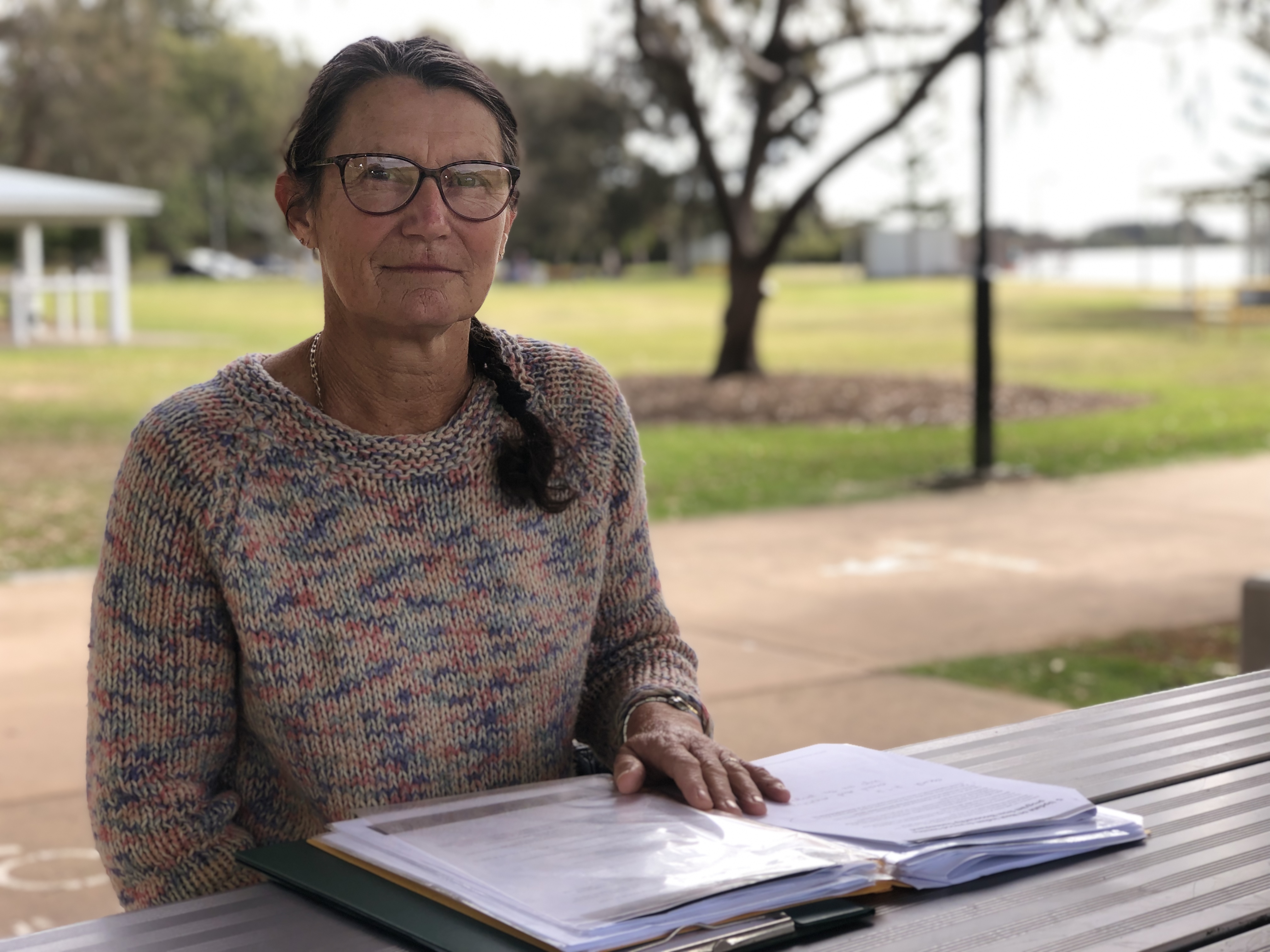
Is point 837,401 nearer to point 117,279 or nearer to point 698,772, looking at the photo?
point 698,772

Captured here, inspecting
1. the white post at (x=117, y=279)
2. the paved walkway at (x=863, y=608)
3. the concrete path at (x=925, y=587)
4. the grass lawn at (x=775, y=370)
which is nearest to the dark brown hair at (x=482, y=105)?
the paved walkway at (x=863, y=608)

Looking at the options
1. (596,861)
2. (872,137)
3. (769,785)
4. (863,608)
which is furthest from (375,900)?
(872,137)

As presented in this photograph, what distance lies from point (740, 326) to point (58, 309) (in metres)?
17.9

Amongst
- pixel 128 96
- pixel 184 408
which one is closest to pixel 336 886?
pixel 184 408

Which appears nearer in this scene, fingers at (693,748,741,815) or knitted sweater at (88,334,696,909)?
fingers at (693,748,741,815)

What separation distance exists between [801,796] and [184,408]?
92cm

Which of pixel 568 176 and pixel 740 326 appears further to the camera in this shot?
pixel 568 176

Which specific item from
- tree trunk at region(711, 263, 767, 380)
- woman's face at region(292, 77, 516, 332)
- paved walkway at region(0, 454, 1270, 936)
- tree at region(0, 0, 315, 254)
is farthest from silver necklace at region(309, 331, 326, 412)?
tree at region(0, 0, 315, 254)

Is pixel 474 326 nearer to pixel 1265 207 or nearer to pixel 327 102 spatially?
pixel 327 102

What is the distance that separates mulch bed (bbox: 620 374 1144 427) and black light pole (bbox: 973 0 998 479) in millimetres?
4231

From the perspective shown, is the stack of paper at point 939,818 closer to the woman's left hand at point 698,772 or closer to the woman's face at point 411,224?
the woman's left hand at point 698,772

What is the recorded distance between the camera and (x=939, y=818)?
1757 mm

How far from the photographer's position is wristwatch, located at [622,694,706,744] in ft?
7.18

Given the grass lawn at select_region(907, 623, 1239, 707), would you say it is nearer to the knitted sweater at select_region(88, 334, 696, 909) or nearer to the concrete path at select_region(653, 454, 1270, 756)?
the concrete path at select_region(653, 454, 1270, 756)
